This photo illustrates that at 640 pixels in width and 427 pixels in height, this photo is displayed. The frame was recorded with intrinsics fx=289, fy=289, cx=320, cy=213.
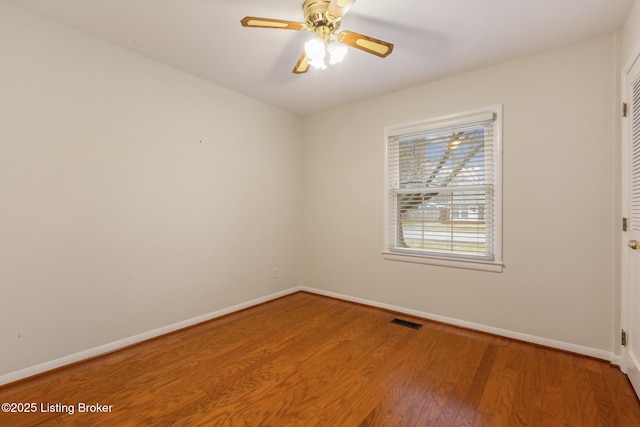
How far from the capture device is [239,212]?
3.38m

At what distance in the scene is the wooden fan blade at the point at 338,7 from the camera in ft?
5.00

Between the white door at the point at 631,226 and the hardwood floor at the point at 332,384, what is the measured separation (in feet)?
0.82

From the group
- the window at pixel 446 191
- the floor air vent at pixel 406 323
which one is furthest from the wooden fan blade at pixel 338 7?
the floor air vent at pixel 406 323

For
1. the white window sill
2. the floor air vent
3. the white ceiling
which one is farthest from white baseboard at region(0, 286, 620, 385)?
the white ceiling

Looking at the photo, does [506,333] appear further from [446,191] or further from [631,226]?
[446,191]

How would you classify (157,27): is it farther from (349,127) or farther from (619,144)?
(619,144)

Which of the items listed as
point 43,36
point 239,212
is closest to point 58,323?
point 239,212

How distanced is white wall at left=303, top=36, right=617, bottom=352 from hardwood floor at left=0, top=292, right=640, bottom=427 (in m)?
0.29

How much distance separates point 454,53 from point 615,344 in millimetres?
2594

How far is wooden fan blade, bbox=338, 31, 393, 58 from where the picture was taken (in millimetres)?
1804

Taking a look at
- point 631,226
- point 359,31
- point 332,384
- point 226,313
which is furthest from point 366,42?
point 226,313

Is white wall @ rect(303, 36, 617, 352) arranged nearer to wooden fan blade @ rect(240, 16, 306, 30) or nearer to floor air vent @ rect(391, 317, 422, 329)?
floor air vent @ rect(391, 317, 422, 329)

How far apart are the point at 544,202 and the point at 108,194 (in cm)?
361

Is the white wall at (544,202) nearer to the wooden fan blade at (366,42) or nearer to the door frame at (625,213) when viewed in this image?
the door frame at (625,213)
